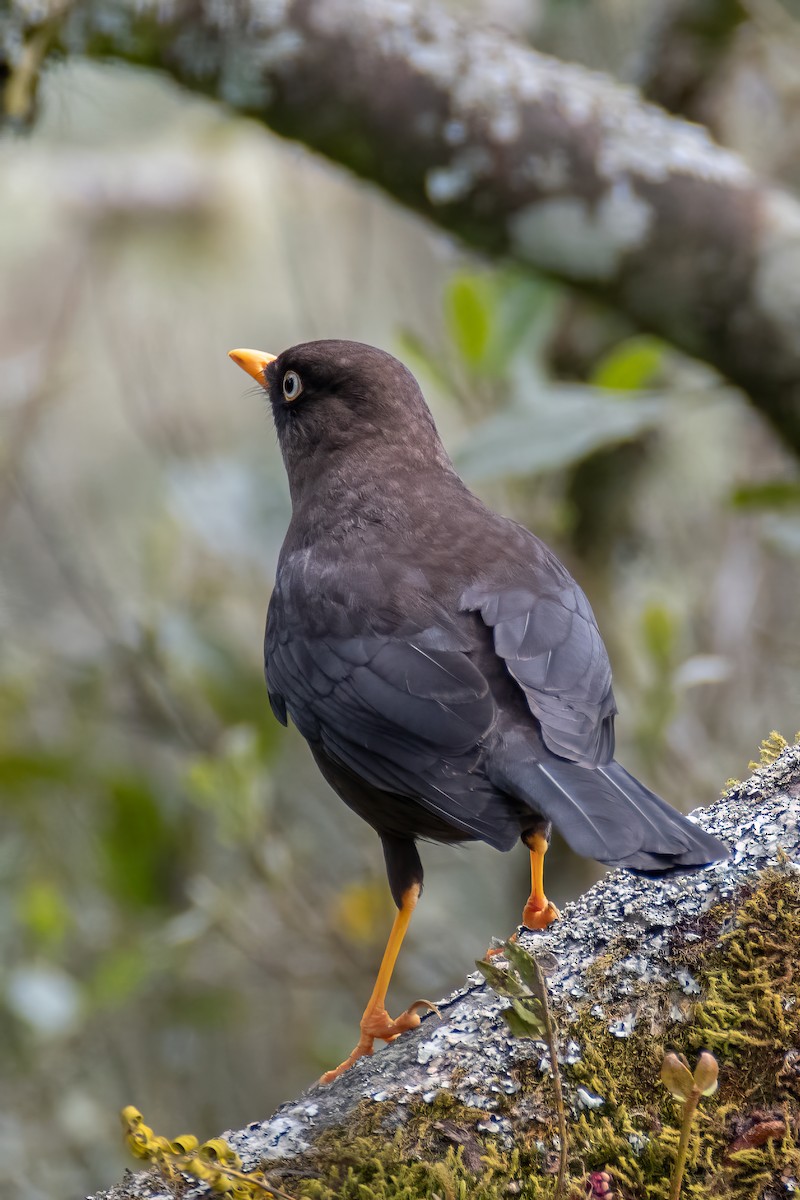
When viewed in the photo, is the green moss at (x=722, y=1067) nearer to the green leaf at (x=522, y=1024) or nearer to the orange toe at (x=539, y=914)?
the green leaf at (x=522, y=1024)

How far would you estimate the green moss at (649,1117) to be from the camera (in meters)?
2.14

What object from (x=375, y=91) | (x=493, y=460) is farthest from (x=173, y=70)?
(x=493, y=460)

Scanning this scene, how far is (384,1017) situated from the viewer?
137 inches

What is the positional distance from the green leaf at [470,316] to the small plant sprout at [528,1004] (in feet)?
13.8

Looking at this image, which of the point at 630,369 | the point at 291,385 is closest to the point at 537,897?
the point at 291,385

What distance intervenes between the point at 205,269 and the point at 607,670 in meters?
6.56

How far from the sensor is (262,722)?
6.36 m

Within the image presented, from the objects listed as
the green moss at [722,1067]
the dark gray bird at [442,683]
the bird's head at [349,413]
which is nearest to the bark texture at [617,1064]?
the green moss at [722,1067]

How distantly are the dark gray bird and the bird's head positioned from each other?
0.17ft

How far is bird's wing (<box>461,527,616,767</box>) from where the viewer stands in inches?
123

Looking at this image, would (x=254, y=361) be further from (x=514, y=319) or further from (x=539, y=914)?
(x=539, y=914)

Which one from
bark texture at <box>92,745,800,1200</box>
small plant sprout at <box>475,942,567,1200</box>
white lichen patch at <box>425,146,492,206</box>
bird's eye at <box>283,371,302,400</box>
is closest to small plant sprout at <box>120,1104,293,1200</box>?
bark texture at <box>92,745,800,1200</box>

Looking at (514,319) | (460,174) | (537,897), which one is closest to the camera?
(537,897)

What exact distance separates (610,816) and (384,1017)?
3.67 ft
